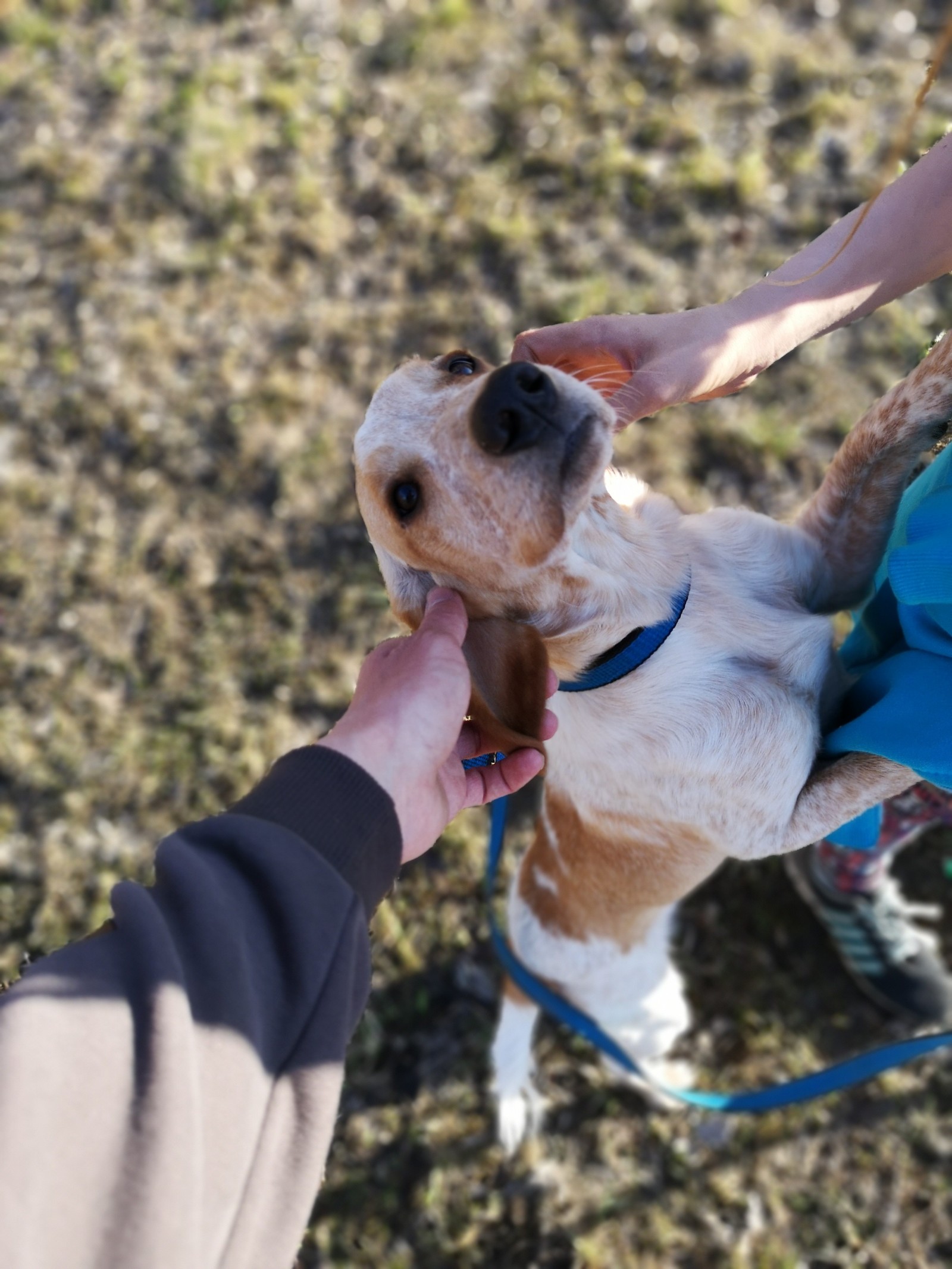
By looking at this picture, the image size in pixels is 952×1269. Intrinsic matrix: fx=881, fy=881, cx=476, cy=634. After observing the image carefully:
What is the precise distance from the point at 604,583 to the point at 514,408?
50 cm

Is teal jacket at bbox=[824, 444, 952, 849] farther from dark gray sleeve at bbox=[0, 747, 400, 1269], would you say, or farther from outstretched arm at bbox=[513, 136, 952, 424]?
dark gray sleeve at bbox=[0, 747, 400, 1269]

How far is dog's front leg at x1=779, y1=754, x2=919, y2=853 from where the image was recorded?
2.11 m

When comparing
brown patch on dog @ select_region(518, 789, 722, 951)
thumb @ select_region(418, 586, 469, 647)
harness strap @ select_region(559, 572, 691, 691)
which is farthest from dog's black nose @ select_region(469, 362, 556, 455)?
brown patch on dog @ select_region(518, 789, 722, 951)

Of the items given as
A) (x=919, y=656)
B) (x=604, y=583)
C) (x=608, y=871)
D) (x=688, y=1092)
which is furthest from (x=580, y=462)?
(x=688, y=1092)

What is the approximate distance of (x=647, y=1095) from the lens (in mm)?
3248

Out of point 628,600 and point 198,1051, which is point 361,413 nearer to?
point 628,600

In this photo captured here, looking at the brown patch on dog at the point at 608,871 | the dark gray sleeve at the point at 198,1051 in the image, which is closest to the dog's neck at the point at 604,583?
the brown patch on dog at the point at 608,871

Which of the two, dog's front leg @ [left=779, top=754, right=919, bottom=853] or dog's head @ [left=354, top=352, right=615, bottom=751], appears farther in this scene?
dog's front leg @ [left=779, top=754, right=919, bottom=853]

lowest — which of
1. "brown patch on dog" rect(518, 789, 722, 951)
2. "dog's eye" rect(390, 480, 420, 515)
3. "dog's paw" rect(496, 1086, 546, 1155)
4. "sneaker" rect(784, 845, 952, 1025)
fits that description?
"dog's paw" rect(496, 1086, 546, 1155)

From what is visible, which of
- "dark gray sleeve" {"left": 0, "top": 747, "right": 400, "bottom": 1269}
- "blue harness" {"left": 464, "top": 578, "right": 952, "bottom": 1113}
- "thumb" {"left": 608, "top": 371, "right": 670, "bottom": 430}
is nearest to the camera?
"dark gray sleeve" {"left": 0, "top": 747, "right": 400, "bottom": 1269}

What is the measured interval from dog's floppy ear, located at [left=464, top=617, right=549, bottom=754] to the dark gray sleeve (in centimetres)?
54

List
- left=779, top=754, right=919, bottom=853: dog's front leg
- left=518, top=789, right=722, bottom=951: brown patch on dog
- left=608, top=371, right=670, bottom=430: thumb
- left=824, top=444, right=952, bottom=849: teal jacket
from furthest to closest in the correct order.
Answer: left=518, top=789, right=722, bottom=951: brown patch on dog < left=608, top=371, right=670, bottom=430: thumb < left=779, top=754, right=919, bottom=853: dog's front leg < left=824, top=444, right=952, bottom=849: teal jacket

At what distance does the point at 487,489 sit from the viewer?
6.48 ft

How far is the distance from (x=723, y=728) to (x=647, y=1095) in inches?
71.2
